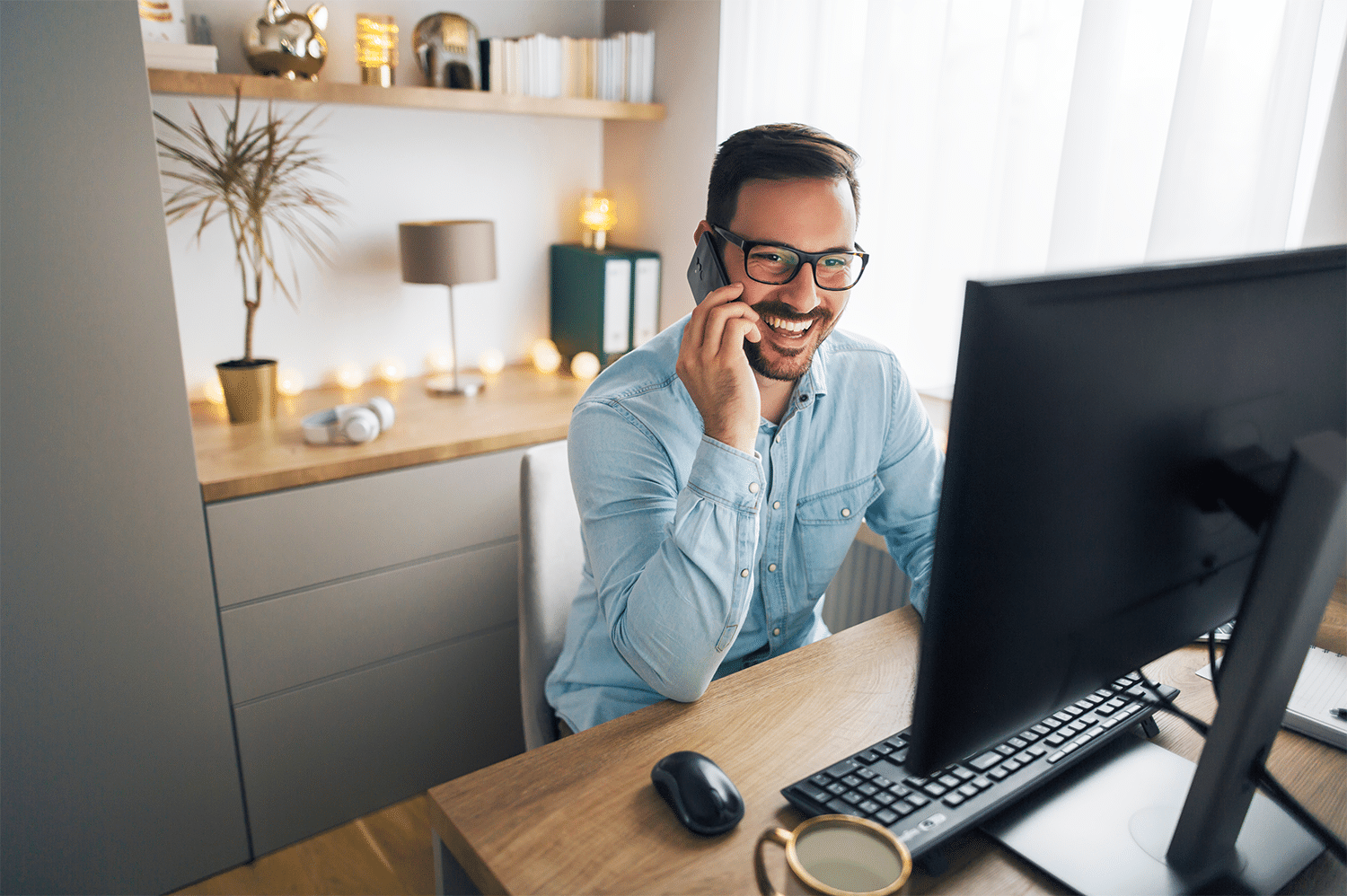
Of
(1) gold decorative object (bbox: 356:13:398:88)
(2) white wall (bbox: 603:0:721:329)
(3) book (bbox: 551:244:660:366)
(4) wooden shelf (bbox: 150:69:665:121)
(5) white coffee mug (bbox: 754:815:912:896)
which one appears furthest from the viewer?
(3) book (bbox: 551:244:660:366)

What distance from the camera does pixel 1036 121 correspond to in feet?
5.54

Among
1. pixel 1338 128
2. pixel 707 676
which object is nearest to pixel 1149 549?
pixel 707 676

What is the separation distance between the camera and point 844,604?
7.02ft

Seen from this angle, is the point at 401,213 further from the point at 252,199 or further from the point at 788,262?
the point at 788,262

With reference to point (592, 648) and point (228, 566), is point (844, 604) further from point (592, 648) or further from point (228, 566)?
point (228, 566)

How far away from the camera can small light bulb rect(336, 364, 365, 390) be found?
2.29 meters

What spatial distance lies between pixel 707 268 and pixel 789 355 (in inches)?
6.6

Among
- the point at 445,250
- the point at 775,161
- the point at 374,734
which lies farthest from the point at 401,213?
the point at 775,161

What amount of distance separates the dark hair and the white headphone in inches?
39.0

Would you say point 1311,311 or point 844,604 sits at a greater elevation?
point 1311,311

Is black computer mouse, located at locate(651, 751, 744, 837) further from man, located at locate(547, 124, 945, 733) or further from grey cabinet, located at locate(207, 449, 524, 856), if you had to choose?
grey cabinet, located at locate(207, 449, 524, 856)

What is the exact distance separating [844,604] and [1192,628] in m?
1.44

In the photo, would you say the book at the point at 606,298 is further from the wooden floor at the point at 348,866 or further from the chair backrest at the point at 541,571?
the wooden floor at the point at 348,866

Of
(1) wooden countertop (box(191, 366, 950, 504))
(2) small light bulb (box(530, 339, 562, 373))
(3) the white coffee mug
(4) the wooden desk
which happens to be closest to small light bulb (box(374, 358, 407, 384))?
(1) wooden countertop (box(191, 366, 950, 504))
